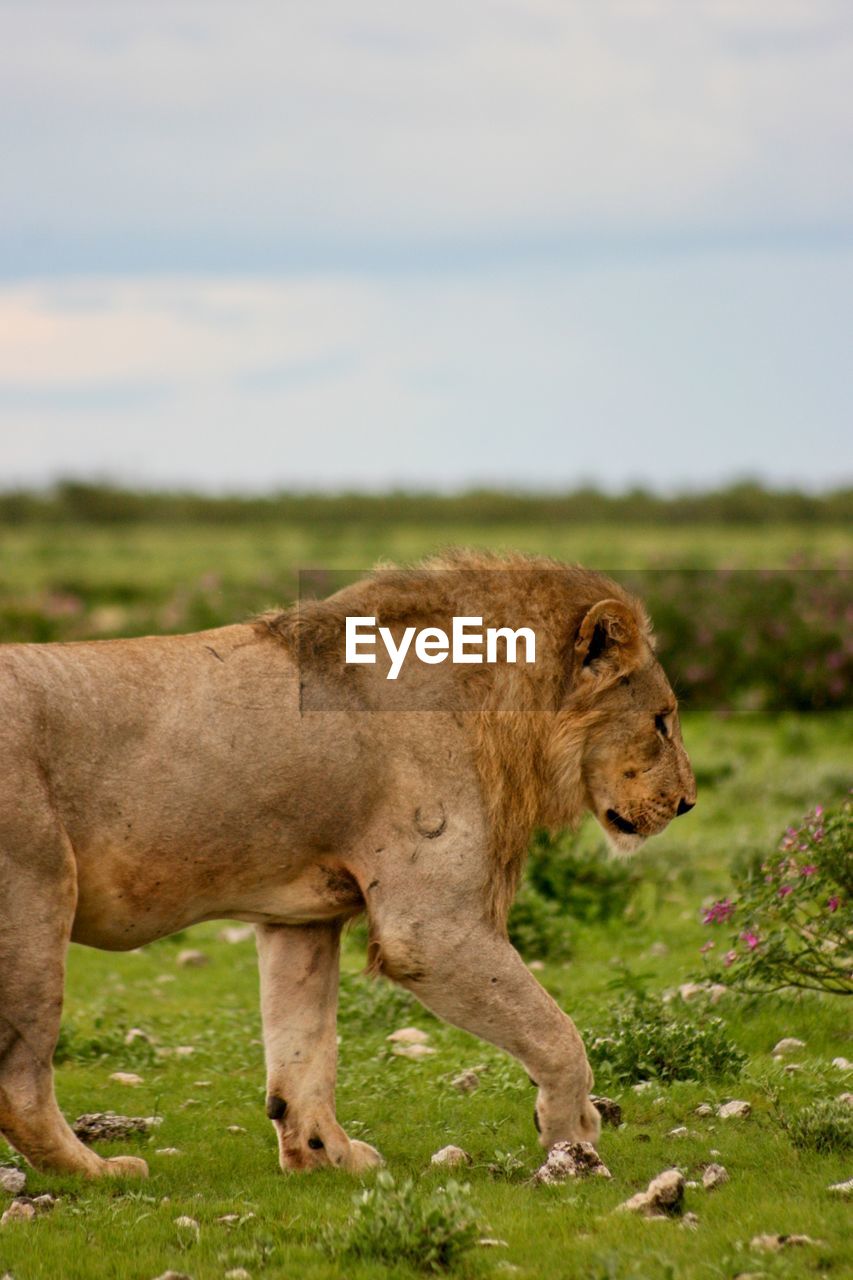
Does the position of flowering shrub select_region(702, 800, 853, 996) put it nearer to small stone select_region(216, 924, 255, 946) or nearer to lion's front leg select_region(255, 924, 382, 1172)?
lion's front leg select_region(255, 924, 382, 1172)

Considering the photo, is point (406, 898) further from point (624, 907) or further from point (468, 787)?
point (624, 907)

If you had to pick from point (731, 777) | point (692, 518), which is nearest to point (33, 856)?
point (731, 777)

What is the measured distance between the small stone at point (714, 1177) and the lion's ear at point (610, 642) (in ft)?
6.23

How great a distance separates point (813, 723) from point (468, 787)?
16.1m

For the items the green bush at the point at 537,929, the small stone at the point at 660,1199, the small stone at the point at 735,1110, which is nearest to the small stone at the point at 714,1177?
the small stone at the point at 660,1199

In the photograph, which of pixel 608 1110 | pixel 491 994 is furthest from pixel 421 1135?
pixel 491 994

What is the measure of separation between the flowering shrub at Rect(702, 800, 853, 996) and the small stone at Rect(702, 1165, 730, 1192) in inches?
71.4

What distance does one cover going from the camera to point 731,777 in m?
17.3

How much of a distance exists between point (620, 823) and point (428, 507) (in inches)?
2539

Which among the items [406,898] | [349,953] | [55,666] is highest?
[55,666]

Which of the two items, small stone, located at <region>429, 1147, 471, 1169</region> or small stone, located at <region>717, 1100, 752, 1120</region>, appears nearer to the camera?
small stone, located at <region>429, 1147, 471, 1169</region>

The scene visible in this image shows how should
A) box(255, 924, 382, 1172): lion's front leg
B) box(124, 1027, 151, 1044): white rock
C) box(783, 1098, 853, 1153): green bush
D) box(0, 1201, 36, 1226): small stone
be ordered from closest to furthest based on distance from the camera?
box(0, 1201, 36, 1226): small stone
box(783, 1098, 853, 1153): green bush
box(255, 924, 382, 1172): lion's front leg
box(124, 1027, 151, 1044): white rock

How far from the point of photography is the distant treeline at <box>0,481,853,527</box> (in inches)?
2549

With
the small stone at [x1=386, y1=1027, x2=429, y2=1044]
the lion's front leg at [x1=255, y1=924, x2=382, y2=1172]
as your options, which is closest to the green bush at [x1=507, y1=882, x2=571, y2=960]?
the small stone at [x1=386, y1=1027, x2=429, y2=1044]
